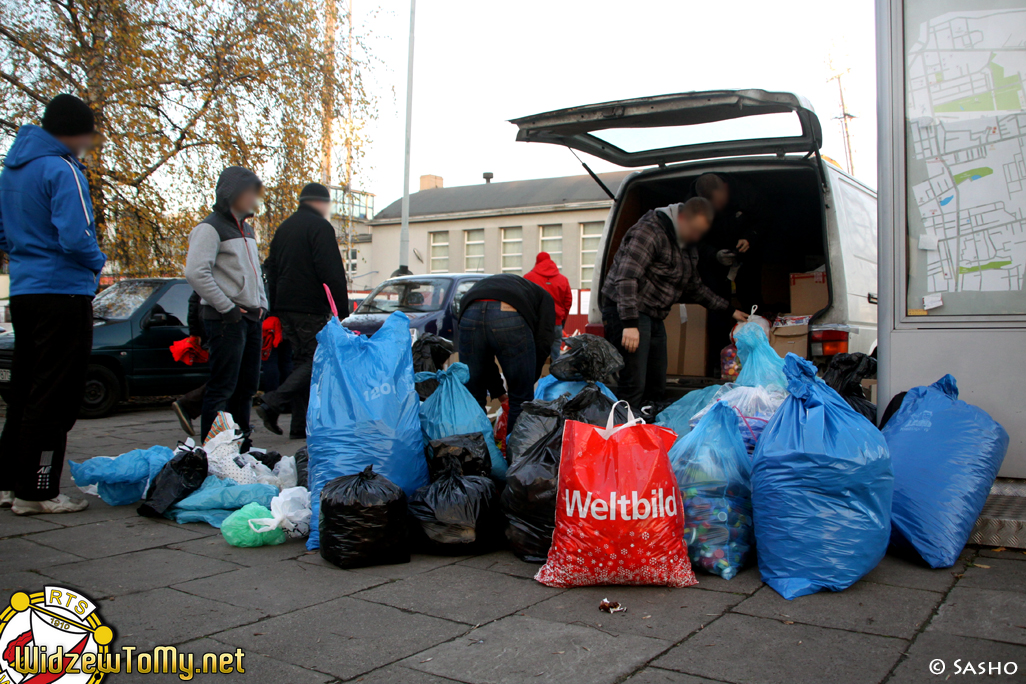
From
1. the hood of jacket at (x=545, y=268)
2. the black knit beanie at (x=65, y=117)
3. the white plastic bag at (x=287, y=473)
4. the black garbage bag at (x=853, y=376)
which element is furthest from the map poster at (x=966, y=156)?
the black knit beanie at (x=65, y=117)

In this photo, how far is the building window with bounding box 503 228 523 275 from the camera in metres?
34.7

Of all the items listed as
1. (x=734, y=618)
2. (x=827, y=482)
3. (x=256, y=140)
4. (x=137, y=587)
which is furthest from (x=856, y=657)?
(x=256, y=140)

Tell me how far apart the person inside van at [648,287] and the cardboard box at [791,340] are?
65 centimetres

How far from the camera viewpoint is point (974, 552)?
3176 mm

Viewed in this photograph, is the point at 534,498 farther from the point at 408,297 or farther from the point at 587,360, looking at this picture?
the point at 408,297

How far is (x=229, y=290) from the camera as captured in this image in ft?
15.5

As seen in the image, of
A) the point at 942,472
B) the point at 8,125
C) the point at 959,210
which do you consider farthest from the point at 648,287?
the point at 8,125

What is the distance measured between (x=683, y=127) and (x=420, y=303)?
→ 213 inches

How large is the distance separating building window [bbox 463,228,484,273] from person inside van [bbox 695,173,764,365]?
29557 mm

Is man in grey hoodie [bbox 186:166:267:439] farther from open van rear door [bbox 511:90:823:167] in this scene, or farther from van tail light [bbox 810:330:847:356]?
van tail light [bbox 810:330:847:356]

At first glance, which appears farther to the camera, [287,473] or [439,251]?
[439,251]

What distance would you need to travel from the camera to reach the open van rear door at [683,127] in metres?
3.95

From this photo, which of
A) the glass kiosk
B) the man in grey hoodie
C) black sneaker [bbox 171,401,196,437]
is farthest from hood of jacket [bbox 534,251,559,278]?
the glass kiosk

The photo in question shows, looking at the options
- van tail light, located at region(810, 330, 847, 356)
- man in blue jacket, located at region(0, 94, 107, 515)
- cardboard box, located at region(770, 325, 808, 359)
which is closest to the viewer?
man in blue jacket, located at region(0, 94, 107, 515)
